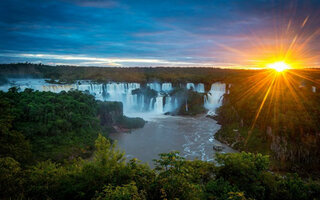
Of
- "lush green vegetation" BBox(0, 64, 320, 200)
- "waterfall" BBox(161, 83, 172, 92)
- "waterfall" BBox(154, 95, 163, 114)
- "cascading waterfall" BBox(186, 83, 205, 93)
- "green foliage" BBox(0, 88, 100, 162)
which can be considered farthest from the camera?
"cascading waterfall" BBox(186, 83, 205, 93)

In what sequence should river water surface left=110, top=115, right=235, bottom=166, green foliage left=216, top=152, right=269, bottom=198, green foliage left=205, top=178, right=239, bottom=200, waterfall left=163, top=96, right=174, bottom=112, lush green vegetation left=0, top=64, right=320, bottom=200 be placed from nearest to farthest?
lush green vegetation left=0, top=64, right=320, bottom=200
green foliage left=205, top=178, right=239, bottom=200
green foliage left=216, top=152, right=269, bottom=198
river water surface left=110, top=115, right=235, bottom=166
waterfall left=163, top=96, right=174, bottom=112

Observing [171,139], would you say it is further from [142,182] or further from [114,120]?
[142,182]

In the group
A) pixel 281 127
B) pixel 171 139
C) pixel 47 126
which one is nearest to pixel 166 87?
pixel 171 139

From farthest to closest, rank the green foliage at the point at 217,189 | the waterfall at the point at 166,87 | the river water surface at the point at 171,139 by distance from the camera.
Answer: the waterfall at the point at 166,87, the river water surface at the point at 171,139, the green foliage at the point at 217,189

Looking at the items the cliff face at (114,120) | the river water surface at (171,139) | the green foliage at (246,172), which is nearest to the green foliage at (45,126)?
the cliff face at (114,120)

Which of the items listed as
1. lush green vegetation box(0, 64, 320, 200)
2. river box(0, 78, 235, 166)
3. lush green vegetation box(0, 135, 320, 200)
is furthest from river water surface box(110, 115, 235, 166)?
lush green vegetation box(0, 135, 320, 200)

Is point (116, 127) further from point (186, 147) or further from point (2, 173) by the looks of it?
point (2, 173)

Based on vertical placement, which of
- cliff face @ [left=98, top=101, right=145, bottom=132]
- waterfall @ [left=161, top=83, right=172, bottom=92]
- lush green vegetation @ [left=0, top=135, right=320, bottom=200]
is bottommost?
cliff face @ [left=98, top=101, right=145, bottom=132]

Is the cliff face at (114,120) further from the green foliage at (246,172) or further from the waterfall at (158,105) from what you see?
the green foliage at (246,172)

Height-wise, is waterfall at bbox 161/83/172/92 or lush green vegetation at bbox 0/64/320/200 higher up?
waterfall at bbox 161/83/172/92

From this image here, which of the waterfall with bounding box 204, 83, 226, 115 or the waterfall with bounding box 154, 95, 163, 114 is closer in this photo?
the waterfall with bounding box 154, 95, 163, 114

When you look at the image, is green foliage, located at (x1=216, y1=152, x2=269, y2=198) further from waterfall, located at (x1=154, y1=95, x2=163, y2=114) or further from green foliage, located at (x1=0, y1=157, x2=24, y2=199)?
waterfall, located at (x1=154, y1=95, x2=163, y2=114)
